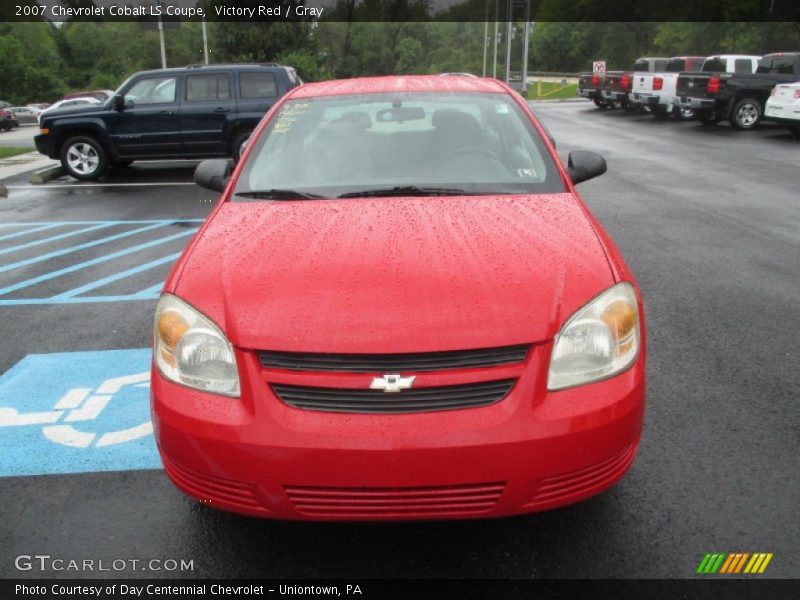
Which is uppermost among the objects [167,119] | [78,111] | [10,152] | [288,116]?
[288,116]

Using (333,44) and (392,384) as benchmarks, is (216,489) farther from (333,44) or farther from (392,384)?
(333,44)

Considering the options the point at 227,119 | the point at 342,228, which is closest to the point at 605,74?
the point at 227,119

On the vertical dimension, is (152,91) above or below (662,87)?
above

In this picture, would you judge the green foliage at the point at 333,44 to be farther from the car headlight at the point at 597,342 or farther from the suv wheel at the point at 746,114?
the car headlight at the point at 597,342

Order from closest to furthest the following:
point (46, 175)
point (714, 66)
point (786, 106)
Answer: point (46, 175), point (786, 106), point (714, 66)

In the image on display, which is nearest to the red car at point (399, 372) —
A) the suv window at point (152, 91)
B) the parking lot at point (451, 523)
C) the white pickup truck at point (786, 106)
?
the parking lot at point (451, 523)

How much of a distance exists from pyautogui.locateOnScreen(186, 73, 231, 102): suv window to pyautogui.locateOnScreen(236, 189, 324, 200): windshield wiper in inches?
386

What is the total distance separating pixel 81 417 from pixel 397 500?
2.19 meters

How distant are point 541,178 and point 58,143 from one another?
11.5m

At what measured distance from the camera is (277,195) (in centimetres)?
331

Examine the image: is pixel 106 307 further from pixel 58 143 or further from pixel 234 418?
pixel 58 143

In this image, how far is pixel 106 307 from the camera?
5.47m

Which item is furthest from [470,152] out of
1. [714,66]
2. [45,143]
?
[714,66]

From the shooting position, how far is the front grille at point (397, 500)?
218 centimetres
